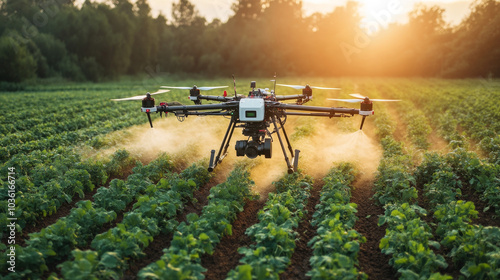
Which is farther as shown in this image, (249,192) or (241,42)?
(241,42)

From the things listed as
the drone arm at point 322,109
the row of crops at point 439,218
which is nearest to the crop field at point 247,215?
the row of crops at point 439,218

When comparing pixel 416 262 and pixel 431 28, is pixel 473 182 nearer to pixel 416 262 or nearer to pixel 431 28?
pixel 416 262

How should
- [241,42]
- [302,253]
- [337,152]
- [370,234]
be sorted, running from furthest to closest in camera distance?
[241,42], [337,152], [370,234], [302,253]

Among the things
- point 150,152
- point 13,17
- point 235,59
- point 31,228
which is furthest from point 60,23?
point 31,228

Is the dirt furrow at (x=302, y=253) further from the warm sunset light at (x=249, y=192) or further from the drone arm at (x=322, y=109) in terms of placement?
the drone arm at (x=322, y=109)

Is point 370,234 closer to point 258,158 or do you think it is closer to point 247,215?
point 247,215

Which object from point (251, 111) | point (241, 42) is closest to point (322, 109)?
point (251, 111)

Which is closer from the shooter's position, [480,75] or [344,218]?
[344,218]

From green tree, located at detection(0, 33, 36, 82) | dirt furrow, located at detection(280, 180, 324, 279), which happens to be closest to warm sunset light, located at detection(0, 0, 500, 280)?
dirt furrow, located at detection(280, 180, 324, 279)
